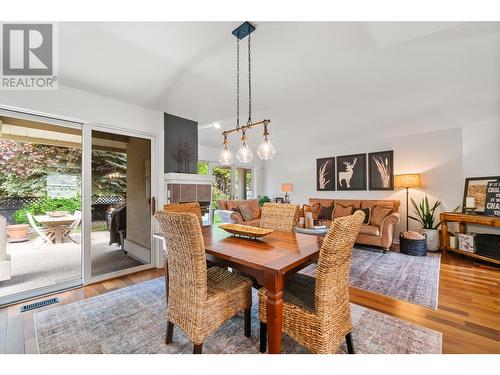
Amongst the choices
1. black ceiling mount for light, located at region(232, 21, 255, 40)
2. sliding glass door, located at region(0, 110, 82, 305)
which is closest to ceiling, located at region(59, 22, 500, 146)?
black ceiling mount for light, located at region(232, 21, 255, 40)

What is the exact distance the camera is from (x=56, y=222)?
3.33 m

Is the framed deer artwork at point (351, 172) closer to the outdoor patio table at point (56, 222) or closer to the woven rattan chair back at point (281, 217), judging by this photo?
the woven rattan chair back at point (281, 217)

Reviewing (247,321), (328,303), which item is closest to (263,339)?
(247,321)

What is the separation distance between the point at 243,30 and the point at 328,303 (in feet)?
6.68

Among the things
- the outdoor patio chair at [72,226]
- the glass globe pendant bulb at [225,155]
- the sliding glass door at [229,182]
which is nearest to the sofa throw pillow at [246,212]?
the sliding glass door at [229,182]

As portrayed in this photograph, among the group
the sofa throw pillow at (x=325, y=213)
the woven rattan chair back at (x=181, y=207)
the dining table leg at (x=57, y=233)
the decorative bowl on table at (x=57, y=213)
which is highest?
the woven rattan chair back at (x=181, y=207)

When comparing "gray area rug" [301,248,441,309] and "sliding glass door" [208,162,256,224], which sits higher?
"sliding glass door" [208,162,256,224]

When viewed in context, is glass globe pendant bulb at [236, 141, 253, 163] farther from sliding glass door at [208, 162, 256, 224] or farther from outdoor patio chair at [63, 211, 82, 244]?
sliding glass door at [208, 162, 256, 224]

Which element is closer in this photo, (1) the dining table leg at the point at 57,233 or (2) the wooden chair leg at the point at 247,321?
(2) the wooden chair leg at the point at 247,321

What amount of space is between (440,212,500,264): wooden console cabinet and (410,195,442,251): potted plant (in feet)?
0.37

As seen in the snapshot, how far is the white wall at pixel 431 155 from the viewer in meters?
3.59

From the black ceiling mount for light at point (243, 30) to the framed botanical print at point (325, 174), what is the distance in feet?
13.7

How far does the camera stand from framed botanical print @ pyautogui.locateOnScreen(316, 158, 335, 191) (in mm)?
5422
